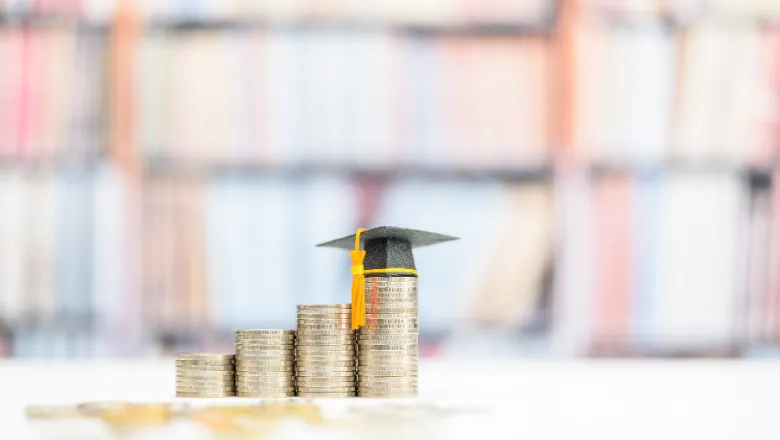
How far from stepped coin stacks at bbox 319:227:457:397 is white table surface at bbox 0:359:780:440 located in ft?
0.15

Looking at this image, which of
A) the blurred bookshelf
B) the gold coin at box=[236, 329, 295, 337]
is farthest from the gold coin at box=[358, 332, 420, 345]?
the blurred bookshelf

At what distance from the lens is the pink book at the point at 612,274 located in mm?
2752

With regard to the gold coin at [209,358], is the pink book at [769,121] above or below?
above

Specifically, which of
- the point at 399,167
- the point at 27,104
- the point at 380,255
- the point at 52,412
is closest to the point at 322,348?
the point at 380,255

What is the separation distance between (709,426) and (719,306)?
5.79ft

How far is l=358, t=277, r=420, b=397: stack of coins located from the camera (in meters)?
1.25

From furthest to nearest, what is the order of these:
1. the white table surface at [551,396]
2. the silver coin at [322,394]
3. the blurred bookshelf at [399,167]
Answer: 1. the blurred bookshelf at [399,167]
2. the silver coin at [322,394]
3. the white table surface at [551,396]

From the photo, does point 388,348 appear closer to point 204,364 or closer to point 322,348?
point 322,348

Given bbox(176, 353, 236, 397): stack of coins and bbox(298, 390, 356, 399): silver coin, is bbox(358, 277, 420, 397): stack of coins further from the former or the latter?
bbox(176, 353, 236, 397): stack of coins

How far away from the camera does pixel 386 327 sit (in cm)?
126

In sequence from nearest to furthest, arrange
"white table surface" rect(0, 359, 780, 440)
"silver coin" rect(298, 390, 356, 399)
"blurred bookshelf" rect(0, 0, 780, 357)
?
"white table surface" rect(0, 359, 780, 440) → "silver coin" rect(298, 390, 356, 399) → "blurred bookshelf" rect(0, 0, 780, 357)

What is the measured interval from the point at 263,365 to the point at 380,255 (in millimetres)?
221

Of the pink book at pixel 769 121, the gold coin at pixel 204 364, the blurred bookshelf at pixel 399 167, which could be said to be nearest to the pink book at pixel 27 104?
the blurred bookshelf at pixel 399 167

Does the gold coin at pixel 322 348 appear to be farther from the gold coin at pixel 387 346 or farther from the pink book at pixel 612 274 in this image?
the pink book at pixel 612 274
